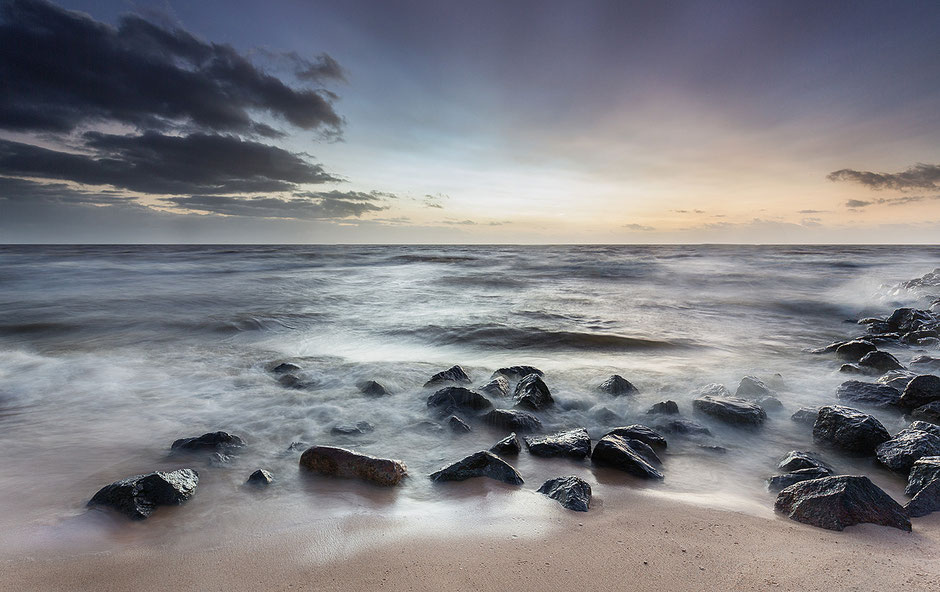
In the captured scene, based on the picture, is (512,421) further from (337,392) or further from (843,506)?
(843,506)

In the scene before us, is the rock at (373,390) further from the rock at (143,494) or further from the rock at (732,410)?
the rock at (732,410)

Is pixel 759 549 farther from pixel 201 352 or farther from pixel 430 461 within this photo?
pixel 201 352

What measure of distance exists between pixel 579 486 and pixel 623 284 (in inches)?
700

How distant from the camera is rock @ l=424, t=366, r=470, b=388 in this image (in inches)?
187

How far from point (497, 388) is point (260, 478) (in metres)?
2.40

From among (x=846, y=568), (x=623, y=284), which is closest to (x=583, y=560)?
(x=846, y=568)

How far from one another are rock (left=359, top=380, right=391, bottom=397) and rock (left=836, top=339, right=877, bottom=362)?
6.07 metres

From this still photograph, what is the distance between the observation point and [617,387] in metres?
4.54

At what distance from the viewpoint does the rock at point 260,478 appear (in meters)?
2.68

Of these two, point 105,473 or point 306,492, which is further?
point 105,473

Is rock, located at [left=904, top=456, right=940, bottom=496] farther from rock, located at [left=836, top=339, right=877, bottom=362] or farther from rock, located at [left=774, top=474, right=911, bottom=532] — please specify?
rock, located at [left=836, top=339, right=877, bottom=362]

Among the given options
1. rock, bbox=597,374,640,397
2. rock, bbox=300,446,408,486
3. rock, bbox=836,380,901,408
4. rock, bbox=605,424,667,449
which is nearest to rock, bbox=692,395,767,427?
rock, bbox=597,374,640,397

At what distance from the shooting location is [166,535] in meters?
2.13

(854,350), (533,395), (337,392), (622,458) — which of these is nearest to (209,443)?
(337,392)
